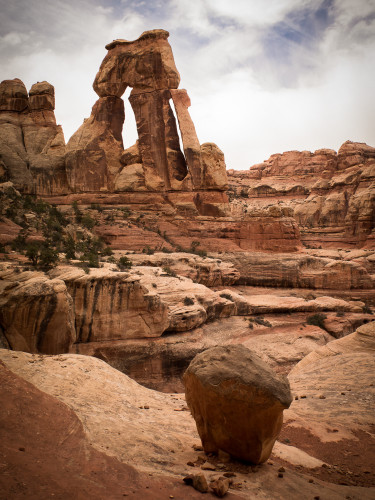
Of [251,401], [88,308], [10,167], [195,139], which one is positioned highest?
[195,139]

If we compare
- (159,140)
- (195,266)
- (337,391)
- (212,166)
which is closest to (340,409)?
(337,391)

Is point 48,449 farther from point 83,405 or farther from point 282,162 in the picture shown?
point 282,162

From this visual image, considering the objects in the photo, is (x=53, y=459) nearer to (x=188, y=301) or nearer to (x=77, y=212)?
(x=188, y=301)

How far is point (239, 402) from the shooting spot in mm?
6180

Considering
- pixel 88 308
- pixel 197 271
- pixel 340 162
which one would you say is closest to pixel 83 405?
pixel 88 308

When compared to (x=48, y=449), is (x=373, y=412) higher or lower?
lower

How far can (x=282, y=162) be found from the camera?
273 feet

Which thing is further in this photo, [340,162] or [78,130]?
[340,162]

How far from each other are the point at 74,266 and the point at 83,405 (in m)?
11.8

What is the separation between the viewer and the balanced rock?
6137 millimetres

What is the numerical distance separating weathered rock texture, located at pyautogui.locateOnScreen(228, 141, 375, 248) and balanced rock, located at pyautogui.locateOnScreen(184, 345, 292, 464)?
31930 mm

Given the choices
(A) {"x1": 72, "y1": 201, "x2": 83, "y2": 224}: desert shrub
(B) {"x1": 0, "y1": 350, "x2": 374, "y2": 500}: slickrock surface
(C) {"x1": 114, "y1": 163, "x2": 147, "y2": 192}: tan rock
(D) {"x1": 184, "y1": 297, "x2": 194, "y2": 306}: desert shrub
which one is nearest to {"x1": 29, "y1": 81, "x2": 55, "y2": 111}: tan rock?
(C) {"x1": 114, "y1": 163, "x2": 147, "y2": 192}: tan rock

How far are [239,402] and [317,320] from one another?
2087 cm

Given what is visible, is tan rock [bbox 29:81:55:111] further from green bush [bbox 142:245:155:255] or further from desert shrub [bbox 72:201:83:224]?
green bush [bbox 142:245:155:255]
